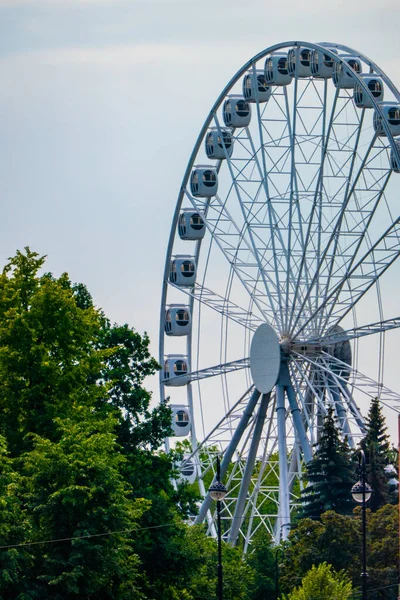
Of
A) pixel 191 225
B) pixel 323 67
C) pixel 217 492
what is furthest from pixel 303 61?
pixel 217 492

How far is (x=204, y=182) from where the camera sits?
85688mm

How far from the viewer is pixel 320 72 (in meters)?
76.9

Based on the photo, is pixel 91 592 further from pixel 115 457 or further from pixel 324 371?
pixel 324 371

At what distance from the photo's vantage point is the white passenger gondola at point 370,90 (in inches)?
2953

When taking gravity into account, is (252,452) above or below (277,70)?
below

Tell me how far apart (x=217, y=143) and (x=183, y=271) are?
6286mm

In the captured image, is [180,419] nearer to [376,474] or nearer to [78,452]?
[376,474]

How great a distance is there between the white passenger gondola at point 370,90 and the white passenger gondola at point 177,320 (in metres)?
17.1

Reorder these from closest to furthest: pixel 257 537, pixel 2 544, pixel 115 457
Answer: pixel 2 544, pixel 115 457, pixel 257 537

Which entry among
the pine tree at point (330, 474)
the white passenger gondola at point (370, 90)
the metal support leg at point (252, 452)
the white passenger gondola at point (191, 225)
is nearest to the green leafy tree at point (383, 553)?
the pine tree at point (330, 474)

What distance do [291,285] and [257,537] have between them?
→ 12.4 m

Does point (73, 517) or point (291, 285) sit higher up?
point (291, 285)

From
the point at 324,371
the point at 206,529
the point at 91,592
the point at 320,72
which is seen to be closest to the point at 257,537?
the point at 206,529

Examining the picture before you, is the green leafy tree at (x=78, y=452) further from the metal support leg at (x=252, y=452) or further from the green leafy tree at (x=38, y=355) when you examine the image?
the metal support leg at (x=252, y=452)
